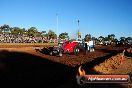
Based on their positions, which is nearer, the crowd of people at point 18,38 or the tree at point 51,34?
the crowd of people at point 18,38

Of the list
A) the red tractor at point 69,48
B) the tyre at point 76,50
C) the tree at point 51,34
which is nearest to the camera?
the red tractor at point 69,48

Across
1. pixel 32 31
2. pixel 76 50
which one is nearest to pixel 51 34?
pixel 32 31

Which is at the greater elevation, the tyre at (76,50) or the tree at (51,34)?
the tree at (51,34)

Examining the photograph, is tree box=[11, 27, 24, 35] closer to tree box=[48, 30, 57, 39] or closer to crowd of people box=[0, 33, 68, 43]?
crowd of people box=[0, 33, 68, 43]

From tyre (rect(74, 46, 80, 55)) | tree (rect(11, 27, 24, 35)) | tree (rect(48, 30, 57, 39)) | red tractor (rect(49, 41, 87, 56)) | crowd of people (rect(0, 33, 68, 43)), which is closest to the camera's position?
red tractor (rect(49, 41, 87, 56))

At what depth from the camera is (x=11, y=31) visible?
354 ft

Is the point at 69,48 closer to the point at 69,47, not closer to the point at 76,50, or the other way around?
the point at 69,47

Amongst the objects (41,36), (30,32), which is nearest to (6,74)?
(30,32)

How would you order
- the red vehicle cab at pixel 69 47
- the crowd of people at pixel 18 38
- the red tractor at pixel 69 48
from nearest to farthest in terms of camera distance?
the red tractor at pixel 69 48, the red vehicle cab at pixel 69 47, the crowd of people at pixel 18 38

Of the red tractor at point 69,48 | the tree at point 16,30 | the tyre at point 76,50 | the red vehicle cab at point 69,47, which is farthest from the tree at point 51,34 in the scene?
the red vehicle cab at point 69,47

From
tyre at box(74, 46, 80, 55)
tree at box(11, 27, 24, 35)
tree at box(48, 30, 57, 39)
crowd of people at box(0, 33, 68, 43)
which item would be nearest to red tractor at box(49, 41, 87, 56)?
tyre at box(74, 46, 80, 55)

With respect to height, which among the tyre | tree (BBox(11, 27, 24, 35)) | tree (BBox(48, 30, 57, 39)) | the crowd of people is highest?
tree (BBox(11, 27, 24, 35))

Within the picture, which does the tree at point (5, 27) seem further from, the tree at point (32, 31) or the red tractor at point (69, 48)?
the red tractor at point (69, 48)

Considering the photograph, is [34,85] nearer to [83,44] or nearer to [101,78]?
[101,78]
